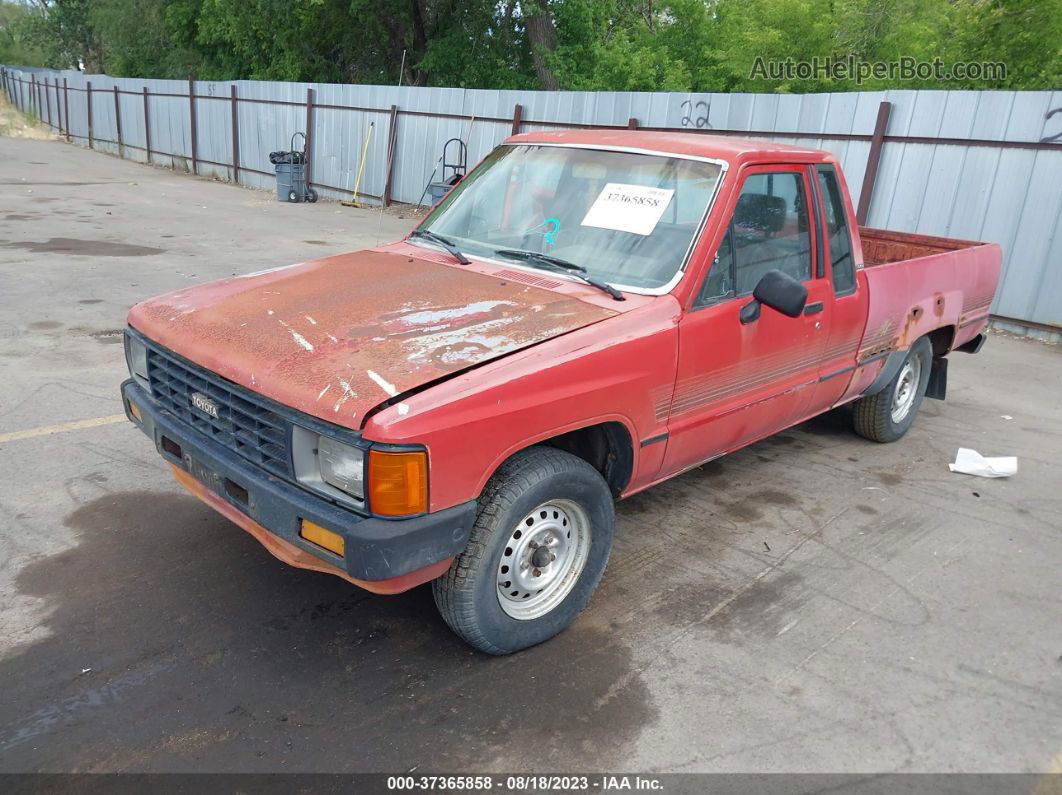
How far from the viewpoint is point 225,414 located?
303 centimetres

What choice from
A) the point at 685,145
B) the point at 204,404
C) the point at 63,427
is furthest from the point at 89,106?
the point at 204,404

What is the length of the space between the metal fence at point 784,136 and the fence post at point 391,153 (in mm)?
25

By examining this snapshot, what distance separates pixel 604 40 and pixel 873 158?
648 inches

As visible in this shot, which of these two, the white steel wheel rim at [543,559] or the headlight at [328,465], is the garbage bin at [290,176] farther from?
the headlight at [328,465]

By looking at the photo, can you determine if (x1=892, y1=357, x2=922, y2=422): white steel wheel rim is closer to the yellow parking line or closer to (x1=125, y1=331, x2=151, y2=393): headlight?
(x1=125, y1=331, x2=151, y2=393): headlight

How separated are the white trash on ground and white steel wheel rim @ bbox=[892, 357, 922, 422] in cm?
50

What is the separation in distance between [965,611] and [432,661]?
7.86 ft

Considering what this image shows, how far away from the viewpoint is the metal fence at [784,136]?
8875mm

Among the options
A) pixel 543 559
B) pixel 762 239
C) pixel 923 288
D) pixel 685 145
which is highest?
pixel 685 145

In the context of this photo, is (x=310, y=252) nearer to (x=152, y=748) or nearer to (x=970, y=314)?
(x=970, y=314)

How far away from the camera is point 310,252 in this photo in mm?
12453

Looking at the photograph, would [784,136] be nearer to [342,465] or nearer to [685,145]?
[685,145]

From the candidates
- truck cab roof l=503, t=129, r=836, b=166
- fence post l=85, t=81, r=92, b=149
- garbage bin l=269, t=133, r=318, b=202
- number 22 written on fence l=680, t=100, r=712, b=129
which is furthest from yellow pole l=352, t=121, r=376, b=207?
fence post l=85, t=81, r=92, b=149

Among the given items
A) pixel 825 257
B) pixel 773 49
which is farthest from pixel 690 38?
pixel 825 257
